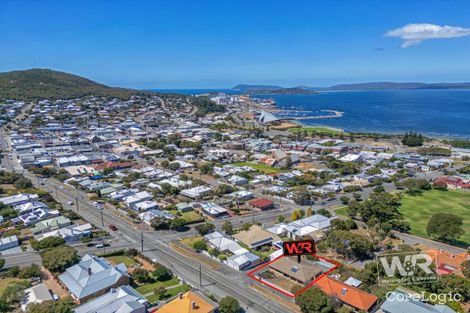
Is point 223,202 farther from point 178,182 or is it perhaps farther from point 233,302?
point 233,302

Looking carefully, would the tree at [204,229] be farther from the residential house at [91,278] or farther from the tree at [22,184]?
the tree at [22,184]

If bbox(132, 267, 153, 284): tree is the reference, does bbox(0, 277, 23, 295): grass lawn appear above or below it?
below

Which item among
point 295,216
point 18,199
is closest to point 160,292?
point 295,216

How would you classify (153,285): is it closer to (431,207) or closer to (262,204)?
(262,204)

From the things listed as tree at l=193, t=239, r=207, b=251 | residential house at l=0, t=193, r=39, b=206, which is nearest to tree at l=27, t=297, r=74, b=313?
tree at l=193, t=239, r=207, b=251

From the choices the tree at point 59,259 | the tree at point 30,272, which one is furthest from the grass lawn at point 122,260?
the tree at point 30,272

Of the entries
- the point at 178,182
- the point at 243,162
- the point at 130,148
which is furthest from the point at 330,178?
the point at 130,148

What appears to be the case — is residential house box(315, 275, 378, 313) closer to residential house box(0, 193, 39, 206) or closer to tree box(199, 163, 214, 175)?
tree box(199, 163, 214, 175)
